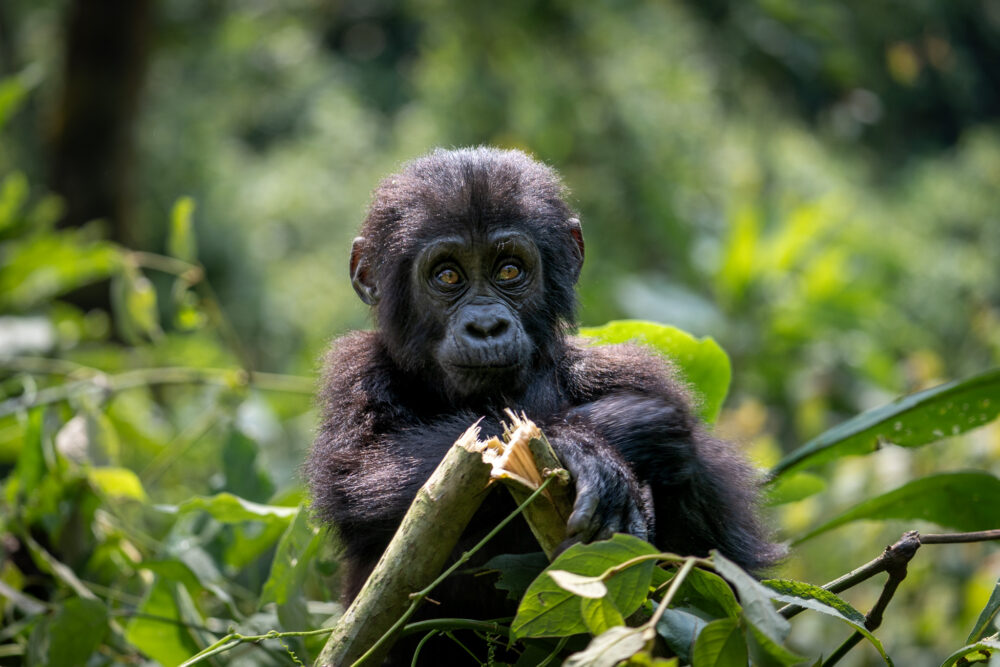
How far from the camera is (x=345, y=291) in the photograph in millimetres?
7855

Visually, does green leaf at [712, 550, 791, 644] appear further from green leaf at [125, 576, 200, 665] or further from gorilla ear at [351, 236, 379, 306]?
green leaf at [125, 576, 200, 665]

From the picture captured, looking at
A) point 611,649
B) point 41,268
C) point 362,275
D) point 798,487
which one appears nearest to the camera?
point 611,649

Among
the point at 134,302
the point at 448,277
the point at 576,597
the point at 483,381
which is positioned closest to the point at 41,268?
the point at 134,302

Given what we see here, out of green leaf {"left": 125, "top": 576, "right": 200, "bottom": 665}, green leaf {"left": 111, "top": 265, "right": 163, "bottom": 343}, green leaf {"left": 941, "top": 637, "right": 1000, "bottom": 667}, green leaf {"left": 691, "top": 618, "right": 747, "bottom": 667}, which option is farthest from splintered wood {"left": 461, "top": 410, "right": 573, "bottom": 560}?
green leaf {"left": 111, "top": 265, "right": 163, "bottom": 343}

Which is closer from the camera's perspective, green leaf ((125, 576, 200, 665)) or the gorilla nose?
the gorilla nose

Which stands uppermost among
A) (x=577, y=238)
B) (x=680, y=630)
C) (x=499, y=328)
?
(x=577, y=238)

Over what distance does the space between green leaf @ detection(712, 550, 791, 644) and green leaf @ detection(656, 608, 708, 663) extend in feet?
0.53

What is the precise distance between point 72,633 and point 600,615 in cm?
133

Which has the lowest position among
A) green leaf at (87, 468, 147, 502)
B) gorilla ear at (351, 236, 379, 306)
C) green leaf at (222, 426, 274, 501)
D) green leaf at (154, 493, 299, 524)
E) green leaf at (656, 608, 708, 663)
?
green leaf at (87, 468, 147, 502)

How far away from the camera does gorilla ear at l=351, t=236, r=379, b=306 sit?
2.26 meters

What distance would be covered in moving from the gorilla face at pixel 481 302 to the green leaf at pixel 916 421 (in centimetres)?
67

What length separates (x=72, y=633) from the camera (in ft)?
6.70

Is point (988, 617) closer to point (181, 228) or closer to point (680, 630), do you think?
point (680, 630)

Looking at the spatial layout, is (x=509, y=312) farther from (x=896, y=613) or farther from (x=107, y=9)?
(x=107, y=9)
